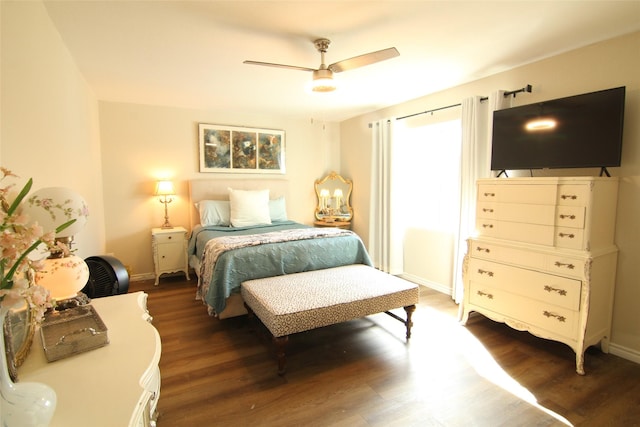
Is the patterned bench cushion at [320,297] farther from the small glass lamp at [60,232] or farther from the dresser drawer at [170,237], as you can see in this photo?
the dresser drawer at [170,237]

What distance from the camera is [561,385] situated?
2043 mm

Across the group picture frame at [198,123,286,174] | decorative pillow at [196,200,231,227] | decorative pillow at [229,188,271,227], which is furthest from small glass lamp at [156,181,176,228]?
decorative pillow at [229,188,271,227]

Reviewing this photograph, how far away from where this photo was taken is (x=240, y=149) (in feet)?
15.5

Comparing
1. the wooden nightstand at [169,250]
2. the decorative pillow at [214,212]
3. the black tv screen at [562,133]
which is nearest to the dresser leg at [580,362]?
the black tv screen at [562,133]

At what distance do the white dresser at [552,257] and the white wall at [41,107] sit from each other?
10.2 feet

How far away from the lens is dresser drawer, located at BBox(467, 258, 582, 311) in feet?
7.32

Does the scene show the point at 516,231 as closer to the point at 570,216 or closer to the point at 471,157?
the point at 570,216

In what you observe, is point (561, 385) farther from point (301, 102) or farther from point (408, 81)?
point (301, 102)

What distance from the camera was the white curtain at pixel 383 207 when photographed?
4328mm

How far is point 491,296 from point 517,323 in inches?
10.7

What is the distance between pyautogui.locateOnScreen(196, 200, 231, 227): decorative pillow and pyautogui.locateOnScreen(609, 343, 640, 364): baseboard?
158 inches

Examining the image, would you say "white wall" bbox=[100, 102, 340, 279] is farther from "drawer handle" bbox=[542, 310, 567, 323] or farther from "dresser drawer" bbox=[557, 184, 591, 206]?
"drawer handle" bbox=[542, 310, 567, 323]

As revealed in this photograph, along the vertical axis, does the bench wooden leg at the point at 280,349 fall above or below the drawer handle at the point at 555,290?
below

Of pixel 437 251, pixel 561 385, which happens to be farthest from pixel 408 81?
pixel 561 385
